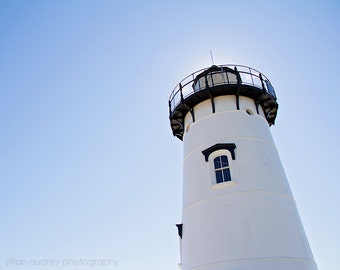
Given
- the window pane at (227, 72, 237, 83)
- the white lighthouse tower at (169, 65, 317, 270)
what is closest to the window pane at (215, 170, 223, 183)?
the white lighthouse tower at (169, 65, 317, 270)

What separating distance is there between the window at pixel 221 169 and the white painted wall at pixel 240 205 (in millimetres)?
254

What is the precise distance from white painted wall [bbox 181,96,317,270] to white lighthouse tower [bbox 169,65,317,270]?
0.03 metres

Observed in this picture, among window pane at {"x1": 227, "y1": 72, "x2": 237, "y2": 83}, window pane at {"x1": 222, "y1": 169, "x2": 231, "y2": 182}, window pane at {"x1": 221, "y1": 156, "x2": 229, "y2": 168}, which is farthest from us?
window pane at {"x1": 227, "y1": 72, "x2": 237, "y2": 83}

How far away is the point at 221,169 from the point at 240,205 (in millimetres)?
1703

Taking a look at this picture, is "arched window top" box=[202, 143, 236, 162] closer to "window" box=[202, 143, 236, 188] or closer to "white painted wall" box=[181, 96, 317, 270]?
"window" box=[202, 143, 236, 188]

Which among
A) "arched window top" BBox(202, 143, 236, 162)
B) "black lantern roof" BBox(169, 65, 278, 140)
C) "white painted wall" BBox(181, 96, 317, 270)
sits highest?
"black lantern roof" BBox(169, 65, 278, 140)

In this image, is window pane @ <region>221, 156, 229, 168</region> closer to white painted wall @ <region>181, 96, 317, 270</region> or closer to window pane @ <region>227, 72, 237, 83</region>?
white painted wall @ <region>181, 96, 317, 270</region>

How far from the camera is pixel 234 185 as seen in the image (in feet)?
33.5

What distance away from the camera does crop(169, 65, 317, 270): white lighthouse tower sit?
898cm

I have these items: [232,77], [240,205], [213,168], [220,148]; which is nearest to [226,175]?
[213,168]

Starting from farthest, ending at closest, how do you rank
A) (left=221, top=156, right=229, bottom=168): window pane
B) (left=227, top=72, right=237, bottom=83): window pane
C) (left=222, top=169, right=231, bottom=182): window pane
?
(left=227, top=72, right=237, bottom=83): window pane, (left=221, top=156, right=229, bottom=168): window pane, (left=222, top=169, right=231, bottom=182): window pane

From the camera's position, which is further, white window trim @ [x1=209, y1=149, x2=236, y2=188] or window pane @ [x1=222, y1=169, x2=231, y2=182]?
window pane @ [x1=222, y1=169, x2=231, y2=182]

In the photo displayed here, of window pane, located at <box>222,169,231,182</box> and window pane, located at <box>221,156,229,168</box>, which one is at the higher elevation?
window pane, located at <box>221,156,229,168</box>

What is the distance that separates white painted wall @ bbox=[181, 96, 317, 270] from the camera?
8.88 meters
